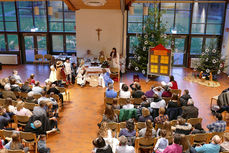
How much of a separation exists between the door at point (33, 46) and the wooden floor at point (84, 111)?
2199 millimetres

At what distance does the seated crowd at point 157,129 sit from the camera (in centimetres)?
535

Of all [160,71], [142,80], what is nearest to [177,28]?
[142,80]

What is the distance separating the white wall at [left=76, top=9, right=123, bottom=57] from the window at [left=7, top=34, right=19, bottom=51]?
4.60 m

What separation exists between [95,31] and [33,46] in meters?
4.68

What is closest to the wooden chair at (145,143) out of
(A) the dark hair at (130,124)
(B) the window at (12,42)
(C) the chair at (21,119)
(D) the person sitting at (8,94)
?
(A) the dark hair at (130,124)

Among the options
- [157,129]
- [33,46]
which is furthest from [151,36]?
[33,46]

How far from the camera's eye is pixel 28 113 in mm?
7414

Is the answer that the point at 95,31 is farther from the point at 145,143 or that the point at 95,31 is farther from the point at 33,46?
the point at 145,143

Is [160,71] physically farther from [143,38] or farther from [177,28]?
[177,28]

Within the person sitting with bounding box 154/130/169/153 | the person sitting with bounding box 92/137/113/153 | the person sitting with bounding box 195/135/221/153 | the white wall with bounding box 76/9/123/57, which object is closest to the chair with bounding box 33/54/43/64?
the white wall with bounding box 76/9/123/57

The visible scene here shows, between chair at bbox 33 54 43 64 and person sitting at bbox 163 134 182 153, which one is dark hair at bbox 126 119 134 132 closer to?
person sitting at bbox 163 134 182 153

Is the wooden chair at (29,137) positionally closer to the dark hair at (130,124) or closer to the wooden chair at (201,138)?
the dark hair at (130,124)

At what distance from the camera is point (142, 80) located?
14.1m

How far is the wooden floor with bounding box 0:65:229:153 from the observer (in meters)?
7.39
